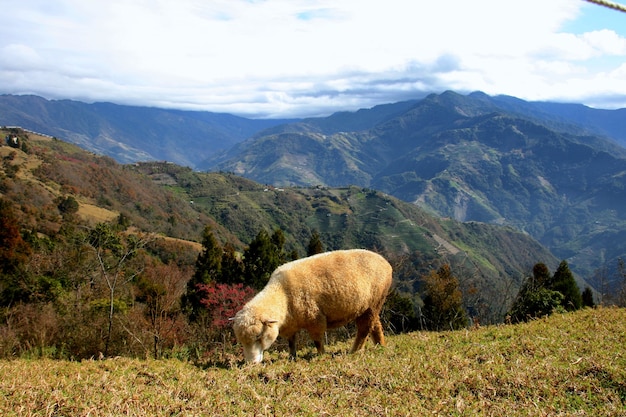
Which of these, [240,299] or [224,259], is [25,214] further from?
[240,299]

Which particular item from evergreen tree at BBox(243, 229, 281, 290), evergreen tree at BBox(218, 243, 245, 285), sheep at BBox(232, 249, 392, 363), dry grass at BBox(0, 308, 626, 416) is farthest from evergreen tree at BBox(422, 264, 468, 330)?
dry grass at BBox(0, 308, 626, 416)

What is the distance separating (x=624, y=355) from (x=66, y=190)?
12832 centimetres

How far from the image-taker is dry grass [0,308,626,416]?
6727 millimetres

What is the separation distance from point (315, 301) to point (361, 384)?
2.97 meters

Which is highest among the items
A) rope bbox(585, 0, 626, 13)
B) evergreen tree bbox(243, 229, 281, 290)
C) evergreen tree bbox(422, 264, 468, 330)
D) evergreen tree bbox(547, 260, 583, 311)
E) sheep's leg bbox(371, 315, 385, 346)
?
rope bbox(585, 0, 626, 13)

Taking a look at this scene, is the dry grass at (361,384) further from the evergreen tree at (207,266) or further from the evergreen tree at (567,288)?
the evergreen tree at (207,266)

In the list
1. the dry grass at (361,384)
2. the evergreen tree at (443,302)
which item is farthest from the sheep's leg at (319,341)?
the evergreen tree at (443,302)

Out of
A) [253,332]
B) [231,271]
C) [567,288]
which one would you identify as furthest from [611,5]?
[231,271]

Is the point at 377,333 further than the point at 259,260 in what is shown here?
No

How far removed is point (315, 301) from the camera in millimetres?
10695

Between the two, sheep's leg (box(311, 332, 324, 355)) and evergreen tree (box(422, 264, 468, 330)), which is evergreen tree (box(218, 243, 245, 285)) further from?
sheep's leg (box(311, 332, 324, 355))

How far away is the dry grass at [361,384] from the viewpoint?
6727 mm

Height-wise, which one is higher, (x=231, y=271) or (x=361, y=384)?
(x=361, y=384)

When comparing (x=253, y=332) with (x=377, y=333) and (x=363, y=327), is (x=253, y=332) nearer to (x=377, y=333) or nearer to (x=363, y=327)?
(x=363, y=327)
